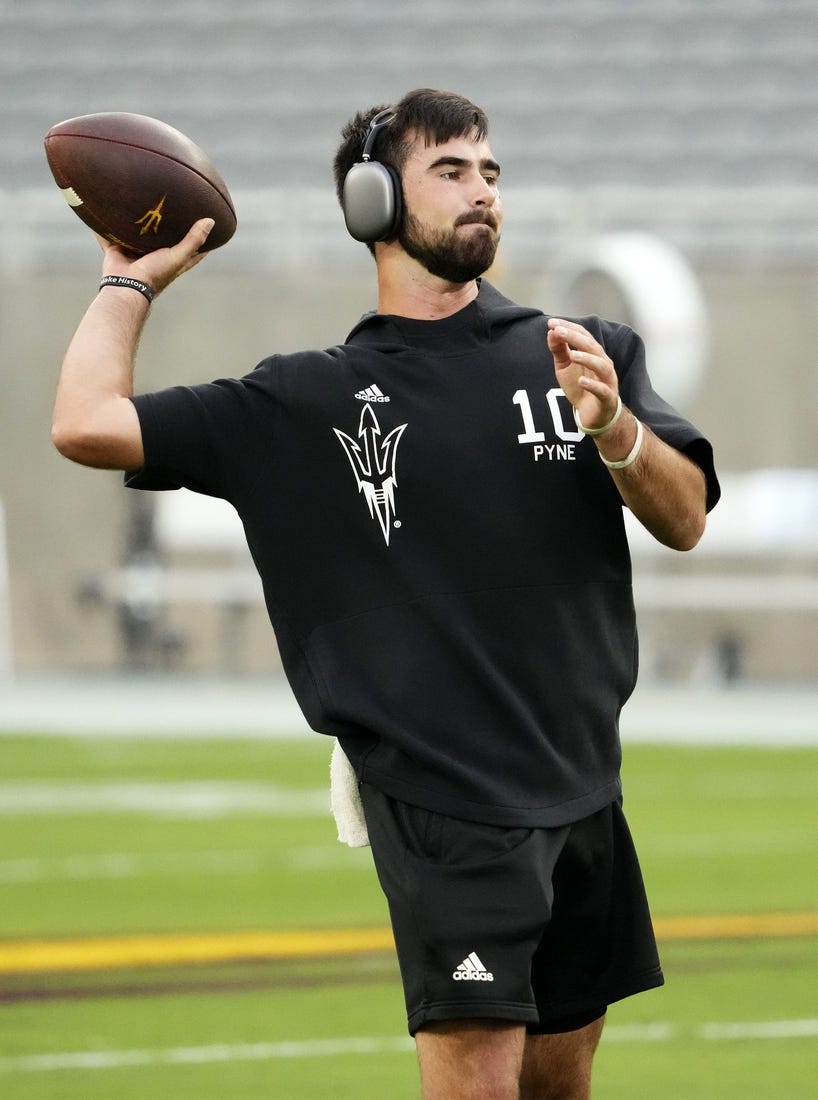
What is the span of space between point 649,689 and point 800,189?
6184mm

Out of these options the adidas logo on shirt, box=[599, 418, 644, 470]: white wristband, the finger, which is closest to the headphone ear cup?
the adidas logo on shirt

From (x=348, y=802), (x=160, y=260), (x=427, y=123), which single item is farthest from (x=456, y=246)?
(x=348, y=802)

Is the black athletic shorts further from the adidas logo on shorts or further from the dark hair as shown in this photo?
the dark hair

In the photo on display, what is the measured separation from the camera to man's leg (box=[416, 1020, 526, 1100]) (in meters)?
2.68

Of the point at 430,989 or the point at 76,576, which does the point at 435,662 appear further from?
the point at 76,576

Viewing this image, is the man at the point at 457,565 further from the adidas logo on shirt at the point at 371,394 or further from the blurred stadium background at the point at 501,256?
the blurred stadium background at the point at 501,256

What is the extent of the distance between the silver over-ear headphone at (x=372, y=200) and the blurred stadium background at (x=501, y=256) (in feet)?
33.5

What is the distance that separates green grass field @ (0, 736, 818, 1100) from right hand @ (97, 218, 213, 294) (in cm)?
209

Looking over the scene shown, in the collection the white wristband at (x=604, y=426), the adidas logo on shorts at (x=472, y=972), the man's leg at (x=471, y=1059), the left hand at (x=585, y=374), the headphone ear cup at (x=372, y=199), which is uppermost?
the headphone ear cup at (x=372, y=199)

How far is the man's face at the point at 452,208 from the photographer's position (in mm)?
2914

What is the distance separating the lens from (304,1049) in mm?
4762

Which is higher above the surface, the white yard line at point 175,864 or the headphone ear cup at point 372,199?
the headphone ear cup at point 372,199

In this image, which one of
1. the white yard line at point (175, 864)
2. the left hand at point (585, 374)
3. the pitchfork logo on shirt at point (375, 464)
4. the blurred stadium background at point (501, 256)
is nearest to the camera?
the left hand at point (585, 374)

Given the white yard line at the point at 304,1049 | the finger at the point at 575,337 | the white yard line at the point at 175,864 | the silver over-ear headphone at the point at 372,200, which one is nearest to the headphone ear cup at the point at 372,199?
the silver over-ear headphone at the point at 372,200
